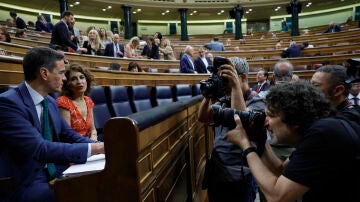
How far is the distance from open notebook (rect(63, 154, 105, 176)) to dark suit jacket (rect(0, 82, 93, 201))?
1.3 inches

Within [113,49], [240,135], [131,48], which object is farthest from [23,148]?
[131,48]

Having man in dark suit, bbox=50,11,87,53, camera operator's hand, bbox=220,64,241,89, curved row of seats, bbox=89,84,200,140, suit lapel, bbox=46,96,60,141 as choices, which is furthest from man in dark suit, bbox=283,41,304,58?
suit lapel, bbox=46,96,60,141

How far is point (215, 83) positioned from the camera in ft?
4.00

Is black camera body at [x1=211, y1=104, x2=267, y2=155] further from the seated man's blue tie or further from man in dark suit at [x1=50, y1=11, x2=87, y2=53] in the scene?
man in dark suit at [x1=50, y1=11, x2=87, y2=53]

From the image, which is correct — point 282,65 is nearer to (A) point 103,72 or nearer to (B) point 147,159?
(B) point 147,159

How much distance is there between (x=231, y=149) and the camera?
3.79ft

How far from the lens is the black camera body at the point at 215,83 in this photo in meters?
1.21

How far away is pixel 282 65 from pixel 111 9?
11.5 meters

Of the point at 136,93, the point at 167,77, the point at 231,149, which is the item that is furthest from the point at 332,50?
the point at 231,149

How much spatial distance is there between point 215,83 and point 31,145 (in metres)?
0.75

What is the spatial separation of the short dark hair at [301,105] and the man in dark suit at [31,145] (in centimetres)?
62

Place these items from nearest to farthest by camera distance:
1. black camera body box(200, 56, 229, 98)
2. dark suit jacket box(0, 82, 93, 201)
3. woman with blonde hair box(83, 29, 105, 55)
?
dark suit jacket box(0, 82, 93, 201)
black camera body box(200, 56, 229, 98)
woman with blonde hair box(83, 29, 105, 55)

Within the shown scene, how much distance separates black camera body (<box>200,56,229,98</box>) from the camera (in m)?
1.21

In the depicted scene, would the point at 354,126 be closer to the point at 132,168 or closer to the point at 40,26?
the point at 132,168
